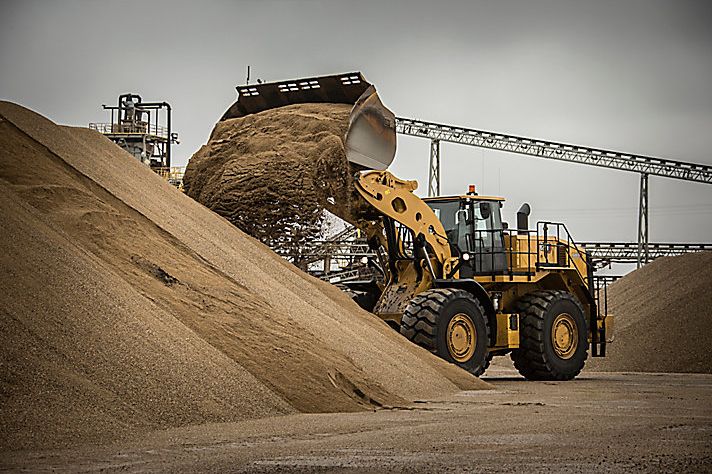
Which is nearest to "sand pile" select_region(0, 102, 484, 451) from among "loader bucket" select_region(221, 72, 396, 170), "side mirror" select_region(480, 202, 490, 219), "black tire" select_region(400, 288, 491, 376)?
"black tire" select_region(400, 288, 491, 376)

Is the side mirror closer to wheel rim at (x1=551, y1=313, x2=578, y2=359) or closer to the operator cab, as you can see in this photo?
the operator cab

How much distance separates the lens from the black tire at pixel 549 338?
1452 cm

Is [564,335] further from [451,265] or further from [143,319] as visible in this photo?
[143,319]

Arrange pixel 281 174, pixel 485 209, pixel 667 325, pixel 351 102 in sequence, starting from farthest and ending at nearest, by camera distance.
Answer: pixel 667 325 → pixel 485 209 → pixel 351 102 → pixel 281 174

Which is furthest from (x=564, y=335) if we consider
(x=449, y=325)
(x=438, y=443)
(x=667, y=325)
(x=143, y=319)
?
(x=438, y=443)

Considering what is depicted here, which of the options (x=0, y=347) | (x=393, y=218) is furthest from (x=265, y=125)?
(x=0, y=347)

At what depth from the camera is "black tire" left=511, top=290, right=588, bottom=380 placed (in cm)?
1452

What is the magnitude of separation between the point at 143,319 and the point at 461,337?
229 inches

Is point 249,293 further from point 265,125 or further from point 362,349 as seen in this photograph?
point 265,125

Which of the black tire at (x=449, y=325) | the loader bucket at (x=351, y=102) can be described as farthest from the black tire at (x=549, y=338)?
the loader bucket at (x=351, y=102)

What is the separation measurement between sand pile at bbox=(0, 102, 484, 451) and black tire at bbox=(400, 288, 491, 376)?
2.06 feet

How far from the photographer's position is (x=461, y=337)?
13.2m

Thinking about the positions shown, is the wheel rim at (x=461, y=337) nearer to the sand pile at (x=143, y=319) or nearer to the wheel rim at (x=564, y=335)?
the sand pile at (x=143, y=319)

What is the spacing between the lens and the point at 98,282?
331 inches
